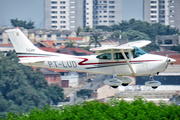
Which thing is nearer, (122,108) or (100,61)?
(122,108)

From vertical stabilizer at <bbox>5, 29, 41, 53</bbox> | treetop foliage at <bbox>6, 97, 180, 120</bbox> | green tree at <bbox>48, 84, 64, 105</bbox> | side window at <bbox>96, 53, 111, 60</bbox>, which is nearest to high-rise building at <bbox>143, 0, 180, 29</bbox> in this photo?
green tree at <bbox>48, 84, 64, 105</bbox>

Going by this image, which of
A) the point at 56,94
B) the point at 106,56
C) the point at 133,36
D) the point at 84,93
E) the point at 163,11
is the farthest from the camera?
the point at 163,11

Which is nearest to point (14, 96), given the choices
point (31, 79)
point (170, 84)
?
point (31, 79)

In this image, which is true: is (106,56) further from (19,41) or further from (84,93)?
(84,93)

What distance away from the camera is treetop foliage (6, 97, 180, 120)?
16.4 m

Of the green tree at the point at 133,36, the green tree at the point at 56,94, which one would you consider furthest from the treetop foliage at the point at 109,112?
the green tree at the point at 133,36

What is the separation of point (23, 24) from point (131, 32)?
3786 centimetres

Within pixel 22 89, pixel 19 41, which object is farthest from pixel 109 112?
pixel 22 89

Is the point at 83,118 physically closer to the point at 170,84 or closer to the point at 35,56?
the point at 35,56

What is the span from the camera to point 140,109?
17.5 m

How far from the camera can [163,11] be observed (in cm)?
16088

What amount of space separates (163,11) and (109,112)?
14713 centimetres

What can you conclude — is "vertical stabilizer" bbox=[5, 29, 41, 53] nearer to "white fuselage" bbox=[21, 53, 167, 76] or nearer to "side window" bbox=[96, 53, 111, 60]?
"white fuselage" bbox=[21, 53, 167, 76]

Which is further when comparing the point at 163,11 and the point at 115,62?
the point at 163,11
